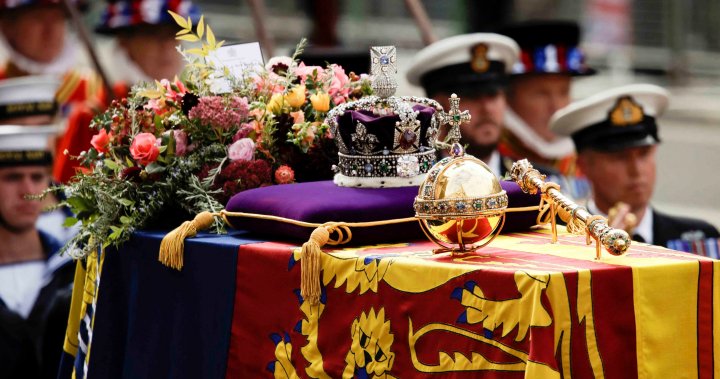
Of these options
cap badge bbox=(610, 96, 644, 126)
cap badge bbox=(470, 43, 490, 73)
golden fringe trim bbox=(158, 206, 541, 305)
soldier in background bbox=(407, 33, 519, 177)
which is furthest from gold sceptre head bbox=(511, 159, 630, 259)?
cap badge bbox=(470, 43, 490, 73)

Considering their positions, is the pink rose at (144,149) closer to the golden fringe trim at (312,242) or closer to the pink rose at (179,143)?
the pink rose at (179,143)

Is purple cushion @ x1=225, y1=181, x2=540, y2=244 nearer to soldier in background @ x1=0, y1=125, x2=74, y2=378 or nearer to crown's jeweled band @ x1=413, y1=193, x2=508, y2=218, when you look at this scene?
crown's jeweled band @ x1=413, y1=193, x2=508, y2=218

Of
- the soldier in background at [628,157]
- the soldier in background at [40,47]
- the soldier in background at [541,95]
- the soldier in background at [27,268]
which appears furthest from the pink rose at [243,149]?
the soldier in background at [40,47]

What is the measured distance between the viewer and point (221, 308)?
12.3ft

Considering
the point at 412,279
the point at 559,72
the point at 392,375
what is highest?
the point at 559,72

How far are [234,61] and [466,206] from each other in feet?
4.47

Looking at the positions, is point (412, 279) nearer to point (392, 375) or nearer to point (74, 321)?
point (392, 375)

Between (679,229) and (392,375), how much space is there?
300cm

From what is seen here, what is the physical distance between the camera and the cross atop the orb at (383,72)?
3727 millimetres

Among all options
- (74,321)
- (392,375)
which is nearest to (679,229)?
(74,321)

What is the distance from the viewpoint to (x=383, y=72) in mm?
3732

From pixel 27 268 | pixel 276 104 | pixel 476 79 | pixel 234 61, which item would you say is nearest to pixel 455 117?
pixel 276 104

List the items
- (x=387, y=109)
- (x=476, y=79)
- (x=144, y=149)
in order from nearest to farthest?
(x=387, y=109) → (x=144, y=149) → (x=476, y=79)

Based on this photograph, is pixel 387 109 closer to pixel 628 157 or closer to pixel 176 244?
pixel 176 244
